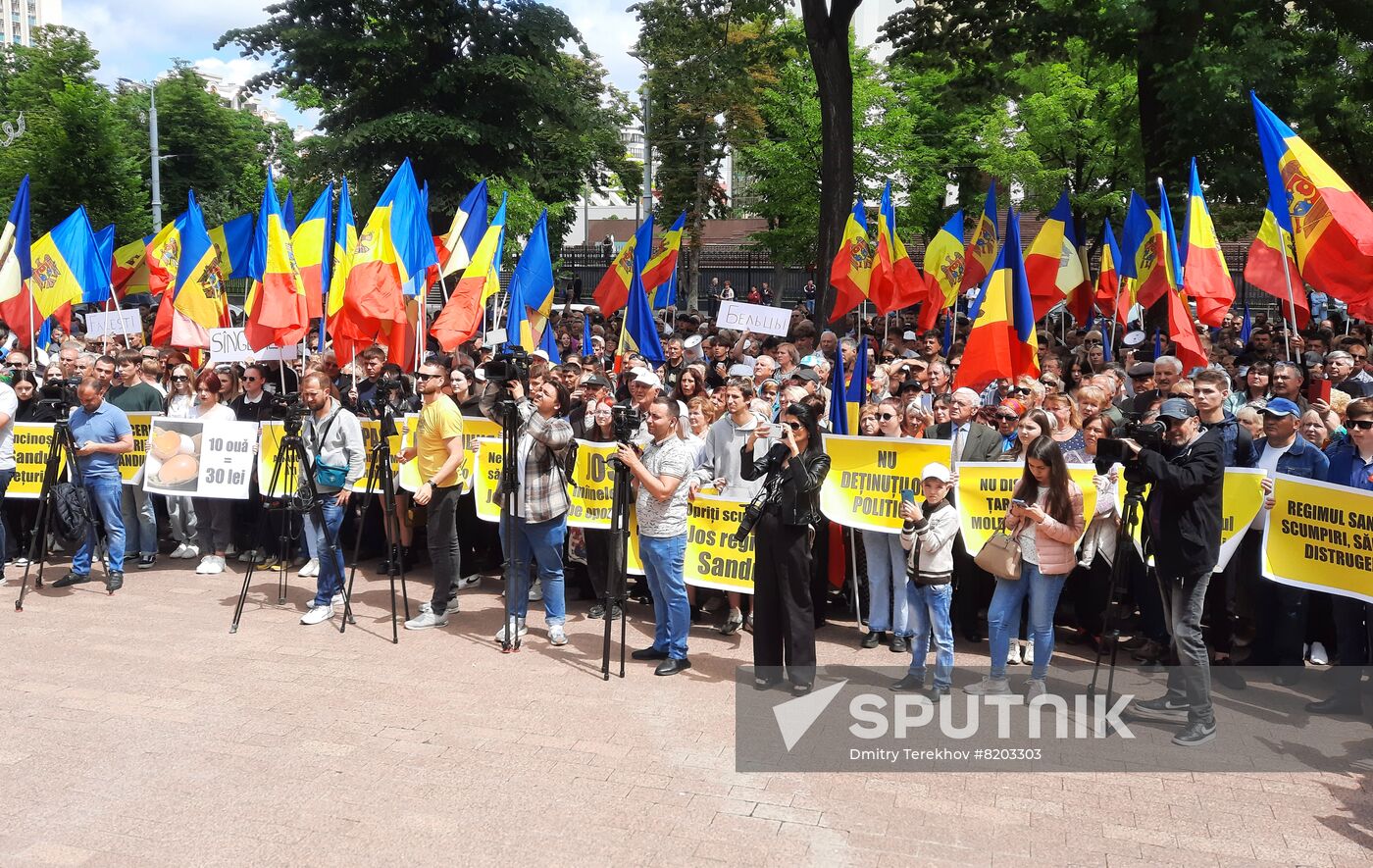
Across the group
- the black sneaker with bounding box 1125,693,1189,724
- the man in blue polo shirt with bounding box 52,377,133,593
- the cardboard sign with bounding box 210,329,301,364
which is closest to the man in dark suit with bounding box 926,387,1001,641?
the black sneaker with bounding box 1125,693,1189,724

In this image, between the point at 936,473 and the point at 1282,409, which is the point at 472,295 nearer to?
the point at 936,473

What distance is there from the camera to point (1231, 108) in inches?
683

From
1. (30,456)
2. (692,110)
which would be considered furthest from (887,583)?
(692,110)

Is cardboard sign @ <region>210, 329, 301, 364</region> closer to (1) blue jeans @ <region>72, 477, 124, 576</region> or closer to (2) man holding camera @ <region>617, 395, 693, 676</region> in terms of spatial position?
(1) blue jeans @ <region>72, 477, 124, 576</region>

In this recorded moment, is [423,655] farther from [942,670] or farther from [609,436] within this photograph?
[942,670]

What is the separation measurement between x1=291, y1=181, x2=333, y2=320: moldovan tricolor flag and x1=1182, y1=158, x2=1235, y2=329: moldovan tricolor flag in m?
8.58

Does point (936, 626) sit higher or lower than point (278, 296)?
lower

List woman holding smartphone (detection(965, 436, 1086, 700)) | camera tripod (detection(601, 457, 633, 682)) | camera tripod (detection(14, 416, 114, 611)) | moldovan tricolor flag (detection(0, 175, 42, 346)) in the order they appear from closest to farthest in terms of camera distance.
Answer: woman holding smartphone (detection(965, 436, 1086, 700)), camera tripod (detection(601, 457, 633, 682)), camera tripod (detection(14, 416, 114, 611)), moldovan tricolor flag (detection(0, 175, 42, 346))

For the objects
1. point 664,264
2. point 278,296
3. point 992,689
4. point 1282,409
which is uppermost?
point 664,264

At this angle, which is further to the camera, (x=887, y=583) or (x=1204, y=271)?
(x=1204, y=271)

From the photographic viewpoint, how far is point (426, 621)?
9102 millimetres

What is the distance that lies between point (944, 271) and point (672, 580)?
10.3 metres

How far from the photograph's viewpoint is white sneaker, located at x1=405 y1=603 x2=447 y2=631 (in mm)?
9055

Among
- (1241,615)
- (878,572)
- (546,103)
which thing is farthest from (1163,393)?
(546,103)
